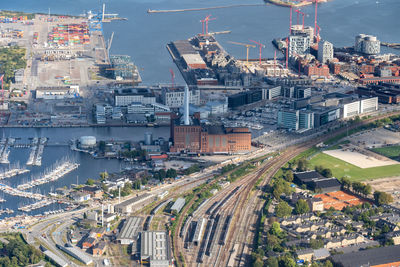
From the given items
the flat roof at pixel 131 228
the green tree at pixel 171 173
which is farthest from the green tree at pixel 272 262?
the green tree at pixel 171 173

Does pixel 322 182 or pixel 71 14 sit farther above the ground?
pixel 71 14

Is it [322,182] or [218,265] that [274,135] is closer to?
[322,182]

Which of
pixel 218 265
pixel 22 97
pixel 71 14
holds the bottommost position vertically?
pixel 218 265

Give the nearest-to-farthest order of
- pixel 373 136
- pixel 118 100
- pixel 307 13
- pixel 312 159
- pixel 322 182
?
pixel 322 182 < pixel 312 159 < pixel 373 136 < pixel 118 100 < pixel 307 13

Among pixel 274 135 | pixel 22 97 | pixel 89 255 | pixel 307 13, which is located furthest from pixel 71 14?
pixel 89 255

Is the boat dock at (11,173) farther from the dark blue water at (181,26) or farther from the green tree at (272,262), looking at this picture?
the green tree at (272,262)

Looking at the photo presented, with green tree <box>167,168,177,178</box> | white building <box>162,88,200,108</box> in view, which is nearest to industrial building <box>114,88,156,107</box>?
white building <box>162,88,200,108</box>

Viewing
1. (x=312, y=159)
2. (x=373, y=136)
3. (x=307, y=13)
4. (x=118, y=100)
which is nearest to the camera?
(x=312, y=159)

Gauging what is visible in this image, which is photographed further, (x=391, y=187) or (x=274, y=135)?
(x=274, y=135)
